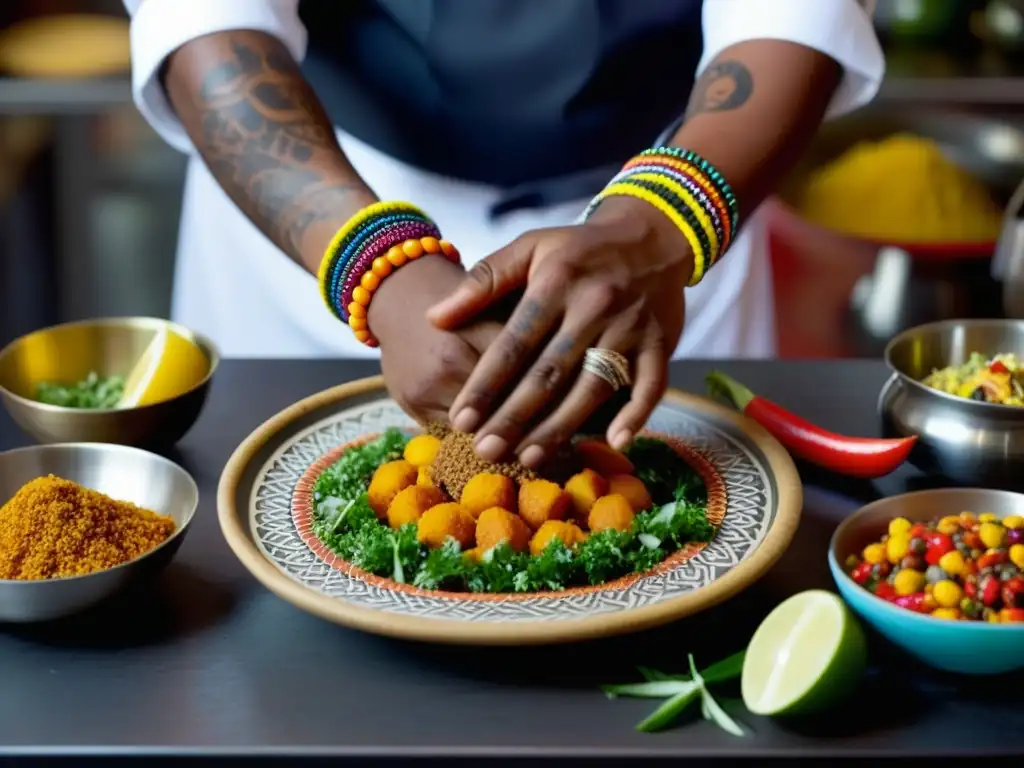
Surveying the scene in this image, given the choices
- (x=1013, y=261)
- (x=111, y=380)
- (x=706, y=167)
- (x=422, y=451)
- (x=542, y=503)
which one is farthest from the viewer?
(x=1013, y=261)

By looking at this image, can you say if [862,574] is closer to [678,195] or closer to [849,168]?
[678,195]

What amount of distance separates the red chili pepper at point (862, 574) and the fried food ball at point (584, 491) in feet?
0.80

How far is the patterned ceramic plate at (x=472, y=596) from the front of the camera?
1010 mm

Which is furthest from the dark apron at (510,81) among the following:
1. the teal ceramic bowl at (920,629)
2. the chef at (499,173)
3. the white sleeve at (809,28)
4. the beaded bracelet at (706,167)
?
the teal ceramic bowl at (920,629)

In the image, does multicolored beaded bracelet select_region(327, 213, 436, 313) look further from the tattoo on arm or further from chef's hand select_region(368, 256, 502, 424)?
the tattoo on arm

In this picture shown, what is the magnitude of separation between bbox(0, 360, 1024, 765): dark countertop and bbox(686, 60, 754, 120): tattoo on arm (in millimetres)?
556

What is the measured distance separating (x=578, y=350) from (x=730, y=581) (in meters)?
0.30

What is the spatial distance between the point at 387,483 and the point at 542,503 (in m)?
0.15

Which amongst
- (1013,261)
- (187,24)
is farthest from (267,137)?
(1013,261)

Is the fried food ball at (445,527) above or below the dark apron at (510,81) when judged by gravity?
below

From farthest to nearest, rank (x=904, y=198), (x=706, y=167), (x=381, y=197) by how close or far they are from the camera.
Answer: (x=904, y=198)
(x=381, y=197)
(x=706, y=167)

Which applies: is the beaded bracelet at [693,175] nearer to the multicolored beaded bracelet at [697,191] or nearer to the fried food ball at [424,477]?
the multicolored beaded bracelet at [697,191]

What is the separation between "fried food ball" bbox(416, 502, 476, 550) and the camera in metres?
1.14

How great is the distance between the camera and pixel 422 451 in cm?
128
